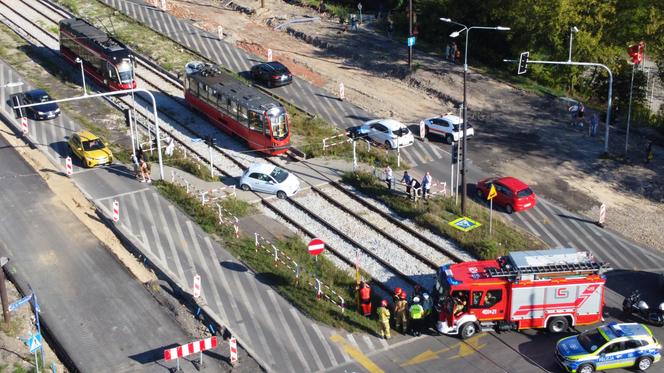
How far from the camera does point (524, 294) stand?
1209 inches

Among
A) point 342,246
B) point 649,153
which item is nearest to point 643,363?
point 342,246

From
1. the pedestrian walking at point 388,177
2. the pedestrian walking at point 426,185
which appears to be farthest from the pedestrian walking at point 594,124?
the pedestrian walking at point 388,177

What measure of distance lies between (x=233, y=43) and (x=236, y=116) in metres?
19.3

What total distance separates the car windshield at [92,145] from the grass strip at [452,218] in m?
13.8

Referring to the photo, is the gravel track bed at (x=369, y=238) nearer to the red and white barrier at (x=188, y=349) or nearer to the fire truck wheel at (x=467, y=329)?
the fire truck wheel at (x=467, y=329)

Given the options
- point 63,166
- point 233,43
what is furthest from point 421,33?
point 63,166

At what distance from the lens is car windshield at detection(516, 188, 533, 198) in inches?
1634

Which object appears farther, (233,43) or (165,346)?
(233,43)

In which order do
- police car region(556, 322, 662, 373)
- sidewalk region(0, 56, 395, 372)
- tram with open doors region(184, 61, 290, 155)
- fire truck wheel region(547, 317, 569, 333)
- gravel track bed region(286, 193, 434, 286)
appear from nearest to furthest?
police car region(556, 322, 662, 373), sidewalk region(0, 56, 395, 372), fire truck wheel region(547, 317, 569, 333), gravel track bed region(286, 193, 434, 286), tram with open doors region(184, 61, 290, 155)

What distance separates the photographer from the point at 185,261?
35.8 meters

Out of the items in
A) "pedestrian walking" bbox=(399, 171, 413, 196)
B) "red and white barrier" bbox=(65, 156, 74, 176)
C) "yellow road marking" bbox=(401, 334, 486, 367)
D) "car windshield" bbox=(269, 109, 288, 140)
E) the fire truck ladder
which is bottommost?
"yellow road marking" bbox=(401, 334, 486, 367)

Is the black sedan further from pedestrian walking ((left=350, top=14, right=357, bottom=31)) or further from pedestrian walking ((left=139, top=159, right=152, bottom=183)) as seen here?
pedestrian walking ((left=139, top=159, right=152, bottom=183))

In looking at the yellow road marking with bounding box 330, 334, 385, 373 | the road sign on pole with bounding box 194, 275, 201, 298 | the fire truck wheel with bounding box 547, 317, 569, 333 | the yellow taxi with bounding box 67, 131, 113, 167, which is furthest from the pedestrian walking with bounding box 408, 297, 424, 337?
the yellow taxi with bounding box 67, 131, 113, 167

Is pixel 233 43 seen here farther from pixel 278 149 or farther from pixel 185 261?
pixel 185 261
